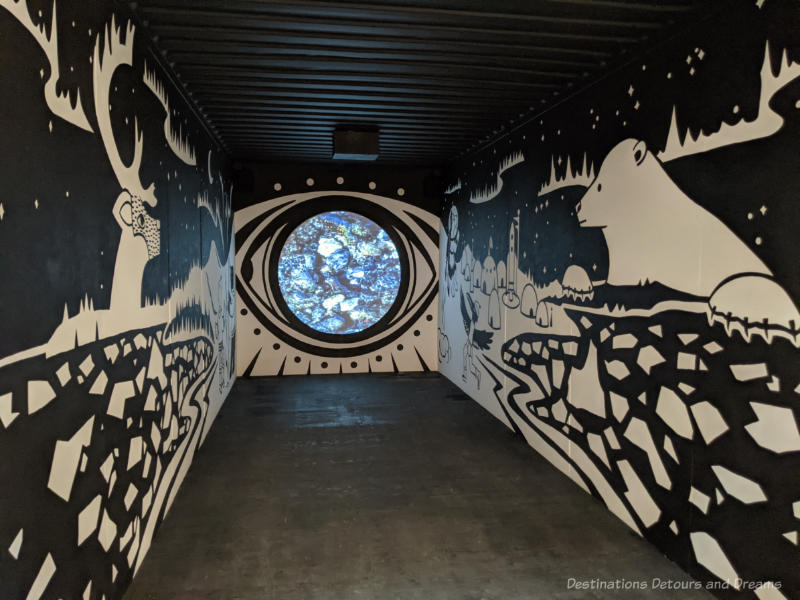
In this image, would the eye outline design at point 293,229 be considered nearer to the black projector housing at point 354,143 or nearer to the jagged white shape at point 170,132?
the black projector housing at point 354,143

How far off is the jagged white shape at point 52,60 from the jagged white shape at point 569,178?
9.11ft

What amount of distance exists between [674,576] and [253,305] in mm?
5383

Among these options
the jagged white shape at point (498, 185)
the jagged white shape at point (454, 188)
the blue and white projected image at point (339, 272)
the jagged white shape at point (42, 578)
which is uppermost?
the jagged white shape at point (454, 188)

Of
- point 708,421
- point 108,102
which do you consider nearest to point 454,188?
point 708,421

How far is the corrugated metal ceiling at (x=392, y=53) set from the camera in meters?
2.55

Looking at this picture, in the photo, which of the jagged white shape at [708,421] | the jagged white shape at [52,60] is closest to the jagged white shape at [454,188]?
the jagged white shape at [708,421]

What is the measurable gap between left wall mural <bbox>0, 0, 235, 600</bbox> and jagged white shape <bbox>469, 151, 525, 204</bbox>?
270 cm

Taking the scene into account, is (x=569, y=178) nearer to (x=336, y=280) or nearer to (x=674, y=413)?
(x=674, y=413)

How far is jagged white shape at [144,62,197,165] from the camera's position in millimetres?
2811

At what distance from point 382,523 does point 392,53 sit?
278 centimetres

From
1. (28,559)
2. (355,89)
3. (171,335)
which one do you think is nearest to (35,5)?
(28,559)

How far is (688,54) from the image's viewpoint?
2.48 m

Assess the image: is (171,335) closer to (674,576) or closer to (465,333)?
(674,576)

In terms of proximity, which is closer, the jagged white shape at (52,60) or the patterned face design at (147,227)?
the jagged white shape at (52,60)
